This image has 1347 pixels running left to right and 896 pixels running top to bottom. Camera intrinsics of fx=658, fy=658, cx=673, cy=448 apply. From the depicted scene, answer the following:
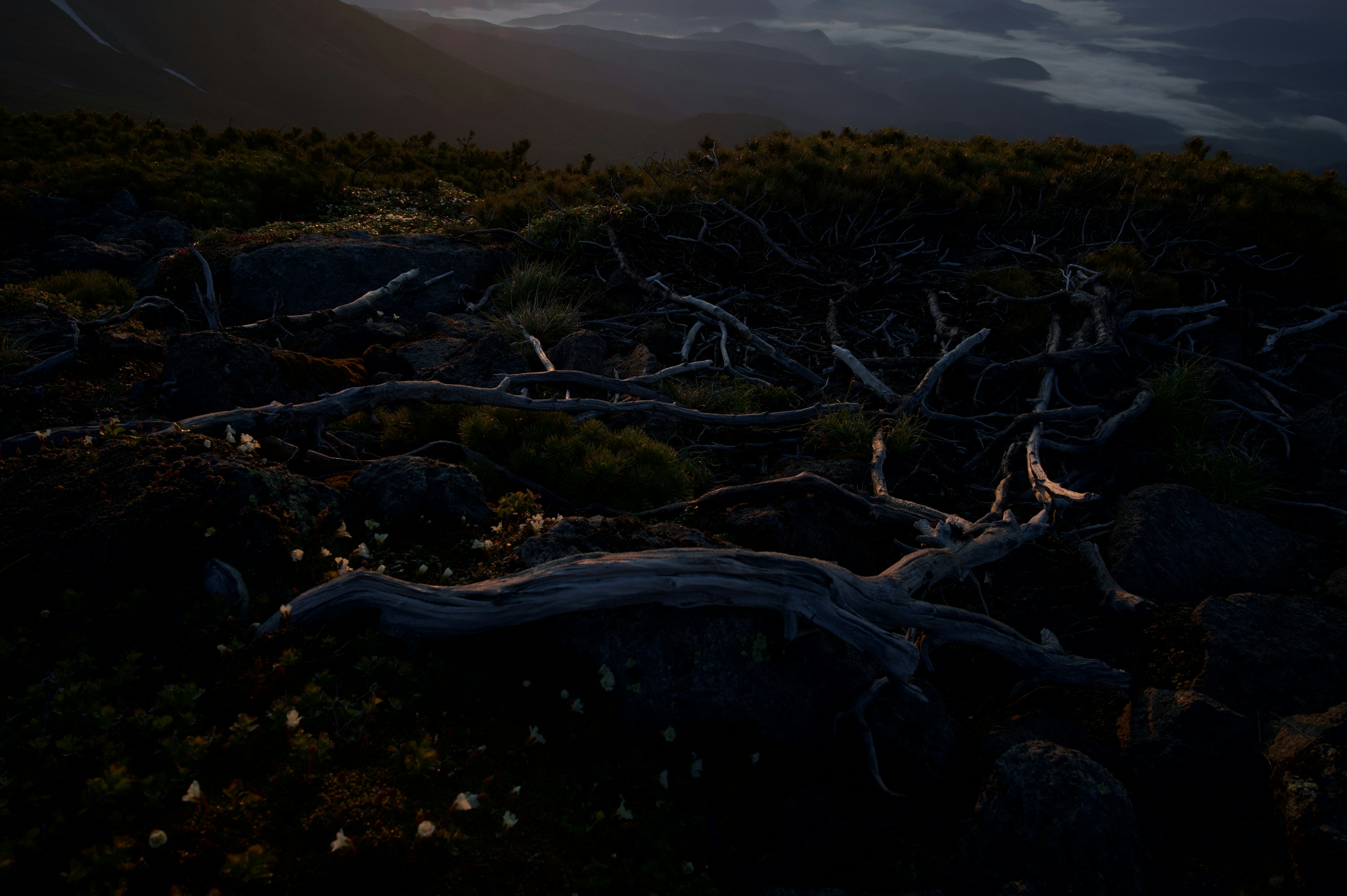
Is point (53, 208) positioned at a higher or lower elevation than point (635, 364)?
higher

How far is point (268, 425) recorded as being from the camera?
5.27m

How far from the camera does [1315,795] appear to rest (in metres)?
3.21

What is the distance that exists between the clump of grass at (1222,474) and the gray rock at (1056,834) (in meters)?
4.38

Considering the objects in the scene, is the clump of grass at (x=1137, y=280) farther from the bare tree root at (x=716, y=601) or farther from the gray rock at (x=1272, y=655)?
the bare tree root at (x=716, y=601)

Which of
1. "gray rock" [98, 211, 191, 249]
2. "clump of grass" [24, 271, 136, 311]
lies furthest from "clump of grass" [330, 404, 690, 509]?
Result: "gray rock" [98, 211, 191, 249]

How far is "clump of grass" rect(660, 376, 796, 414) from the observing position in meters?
7.33

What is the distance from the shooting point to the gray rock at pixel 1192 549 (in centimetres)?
507

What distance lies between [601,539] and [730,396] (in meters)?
3.61

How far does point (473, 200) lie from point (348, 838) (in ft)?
47.6

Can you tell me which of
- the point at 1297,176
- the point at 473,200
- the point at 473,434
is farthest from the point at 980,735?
the point at 1297,176

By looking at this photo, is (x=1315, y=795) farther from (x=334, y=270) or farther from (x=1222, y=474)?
(x=334, y=270)

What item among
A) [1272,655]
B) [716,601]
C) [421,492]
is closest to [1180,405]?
[1272,655]

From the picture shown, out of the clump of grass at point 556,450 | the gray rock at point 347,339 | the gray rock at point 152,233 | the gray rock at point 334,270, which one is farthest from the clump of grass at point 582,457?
the gray rock at point 152,233

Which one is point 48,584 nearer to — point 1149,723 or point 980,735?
point 980,735
